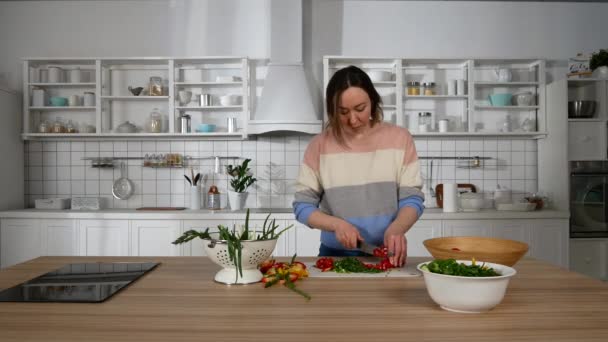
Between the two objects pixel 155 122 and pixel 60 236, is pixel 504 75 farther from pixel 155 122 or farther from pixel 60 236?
pixel 60 236

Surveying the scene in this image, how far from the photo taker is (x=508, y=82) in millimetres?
4164

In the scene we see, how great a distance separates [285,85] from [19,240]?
2.48 metres

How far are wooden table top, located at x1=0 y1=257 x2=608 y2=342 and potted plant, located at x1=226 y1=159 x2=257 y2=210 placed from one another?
2.55 metres

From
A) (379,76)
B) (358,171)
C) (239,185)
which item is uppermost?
(379,76)

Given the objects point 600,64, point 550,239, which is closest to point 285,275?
point 550,239

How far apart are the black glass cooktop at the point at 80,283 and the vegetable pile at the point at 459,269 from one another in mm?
868

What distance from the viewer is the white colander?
1433 millimetres

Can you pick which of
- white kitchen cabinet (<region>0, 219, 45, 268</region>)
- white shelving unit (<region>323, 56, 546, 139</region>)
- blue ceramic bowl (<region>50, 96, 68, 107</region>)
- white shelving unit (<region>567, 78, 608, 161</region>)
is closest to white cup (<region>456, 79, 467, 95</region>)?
white shelving unit (<region>323, 56, 546, 139</region>)

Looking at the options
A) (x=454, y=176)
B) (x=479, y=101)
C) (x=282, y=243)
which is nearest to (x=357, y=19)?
(x=479, y=101)

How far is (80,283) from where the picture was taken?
149 cm

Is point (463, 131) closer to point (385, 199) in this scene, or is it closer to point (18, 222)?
point (385, 199)

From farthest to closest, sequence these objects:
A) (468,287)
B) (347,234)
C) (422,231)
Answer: (422,231), (347,234), (468,287)

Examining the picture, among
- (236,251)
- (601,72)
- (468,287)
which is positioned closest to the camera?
(468,287)

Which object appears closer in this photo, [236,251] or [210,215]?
[236,251]
